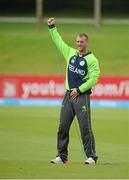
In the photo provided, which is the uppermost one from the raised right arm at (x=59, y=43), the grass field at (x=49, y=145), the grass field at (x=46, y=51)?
the raised right arm at (x=59, y=43)

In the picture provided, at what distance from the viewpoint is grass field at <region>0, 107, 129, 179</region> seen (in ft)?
39.3

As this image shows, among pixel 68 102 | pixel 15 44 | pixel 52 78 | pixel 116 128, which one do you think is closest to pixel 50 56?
pixel 15 44

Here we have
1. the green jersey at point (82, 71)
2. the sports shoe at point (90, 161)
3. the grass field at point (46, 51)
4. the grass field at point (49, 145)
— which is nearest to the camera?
the grass field at point (49, 145)

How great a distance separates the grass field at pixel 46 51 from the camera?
34.2 meters

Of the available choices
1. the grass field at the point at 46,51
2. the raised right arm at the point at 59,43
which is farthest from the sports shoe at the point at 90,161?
the grass field at the point at 46,51

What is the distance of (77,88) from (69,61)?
0.47 metres

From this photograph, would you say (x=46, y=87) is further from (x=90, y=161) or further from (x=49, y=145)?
(x=90, y=161)

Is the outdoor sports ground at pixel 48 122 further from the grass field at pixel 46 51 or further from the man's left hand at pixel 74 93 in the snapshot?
the man's left hand at pixel 74 93

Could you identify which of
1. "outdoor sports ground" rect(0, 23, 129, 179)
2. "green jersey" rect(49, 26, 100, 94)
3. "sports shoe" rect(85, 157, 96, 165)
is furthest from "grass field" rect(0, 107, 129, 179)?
"green jersey" rect(49, 26, 100, 94)

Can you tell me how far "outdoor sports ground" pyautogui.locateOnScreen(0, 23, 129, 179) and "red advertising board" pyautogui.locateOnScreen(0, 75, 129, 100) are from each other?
98cm

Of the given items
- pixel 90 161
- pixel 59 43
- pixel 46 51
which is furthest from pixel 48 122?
pixel 46 51

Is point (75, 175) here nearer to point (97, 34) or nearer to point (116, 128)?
point (116, 128)

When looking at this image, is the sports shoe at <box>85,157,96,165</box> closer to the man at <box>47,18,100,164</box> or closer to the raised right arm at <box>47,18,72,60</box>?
the man at <box>47,18,100,164</box>

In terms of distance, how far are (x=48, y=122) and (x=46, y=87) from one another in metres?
6.40
